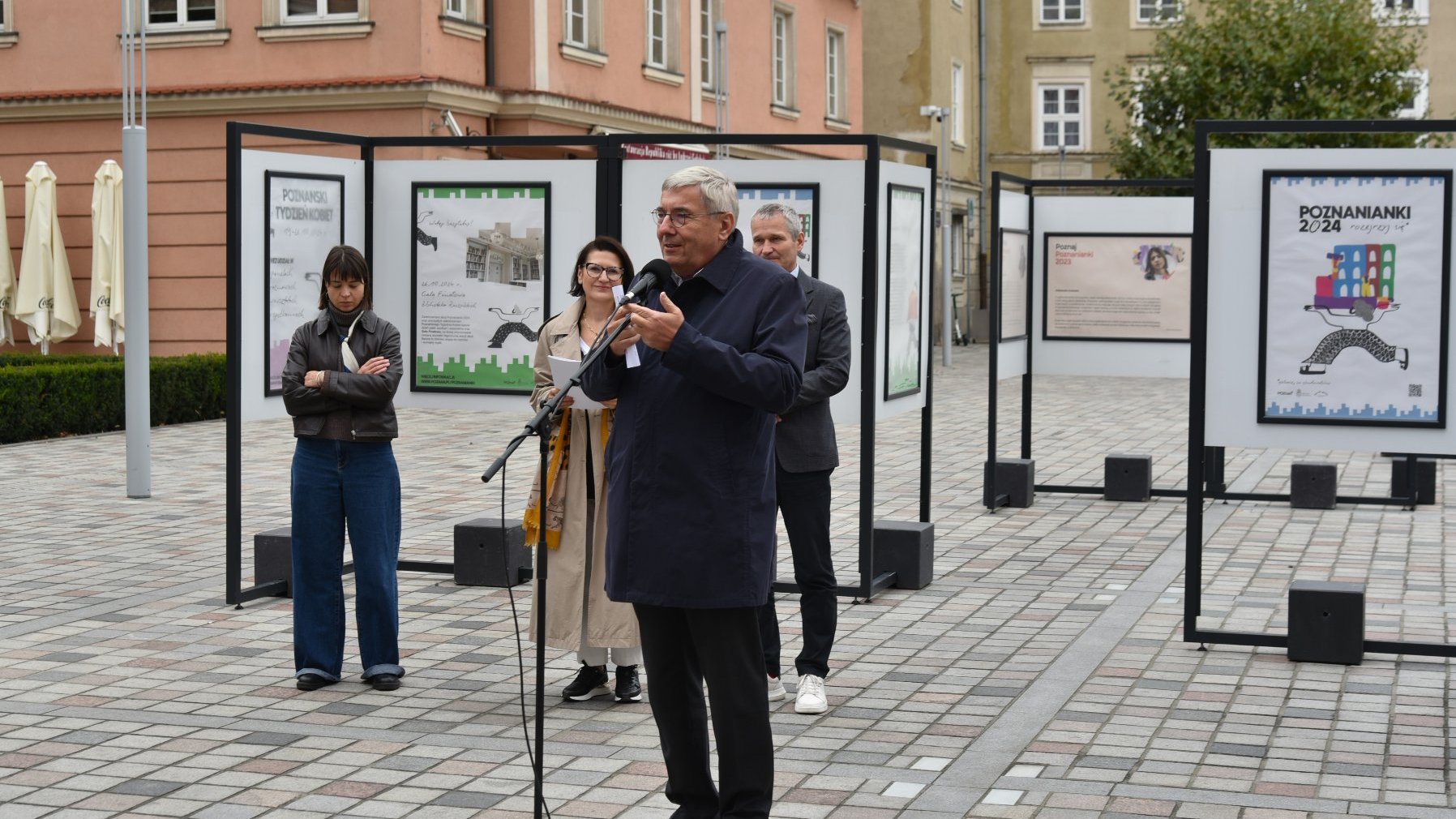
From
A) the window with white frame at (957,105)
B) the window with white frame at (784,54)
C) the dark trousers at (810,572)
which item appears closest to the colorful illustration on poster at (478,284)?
the dark trousers at (810,572)

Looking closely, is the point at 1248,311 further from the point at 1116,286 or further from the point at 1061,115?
the point at 1061,115

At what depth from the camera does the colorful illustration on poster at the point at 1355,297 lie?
799 centimetres

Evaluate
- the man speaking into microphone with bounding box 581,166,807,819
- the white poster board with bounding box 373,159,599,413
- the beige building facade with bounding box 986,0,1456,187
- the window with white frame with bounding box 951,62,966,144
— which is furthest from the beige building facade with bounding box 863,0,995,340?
the man speaking into microphone with bounding box 581,166,807,819

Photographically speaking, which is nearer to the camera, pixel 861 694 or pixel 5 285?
pixel 861 694

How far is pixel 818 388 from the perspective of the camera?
726 cm

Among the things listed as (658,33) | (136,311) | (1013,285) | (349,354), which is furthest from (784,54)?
(349,354)

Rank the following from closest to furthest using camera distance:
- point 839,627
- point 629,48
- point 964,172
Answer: point 839,627 < point 629,48 < point 964,172

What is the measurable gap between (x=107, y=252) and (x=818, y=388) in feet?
49.8

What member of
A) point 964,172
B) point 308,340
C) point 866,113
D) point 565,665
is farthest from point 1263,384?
point 964,172

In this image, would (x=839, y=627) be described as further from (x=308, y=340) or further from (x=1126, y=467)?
(x=1126, y=467)

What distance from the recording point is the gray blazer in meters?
7.22

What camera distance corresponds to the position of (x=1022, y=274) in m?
13.8

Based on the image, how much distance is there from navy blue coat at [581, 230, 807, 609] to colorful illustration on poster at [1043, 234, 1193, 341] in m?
9.46

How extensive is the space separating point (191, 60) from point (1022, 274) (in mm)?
13249
